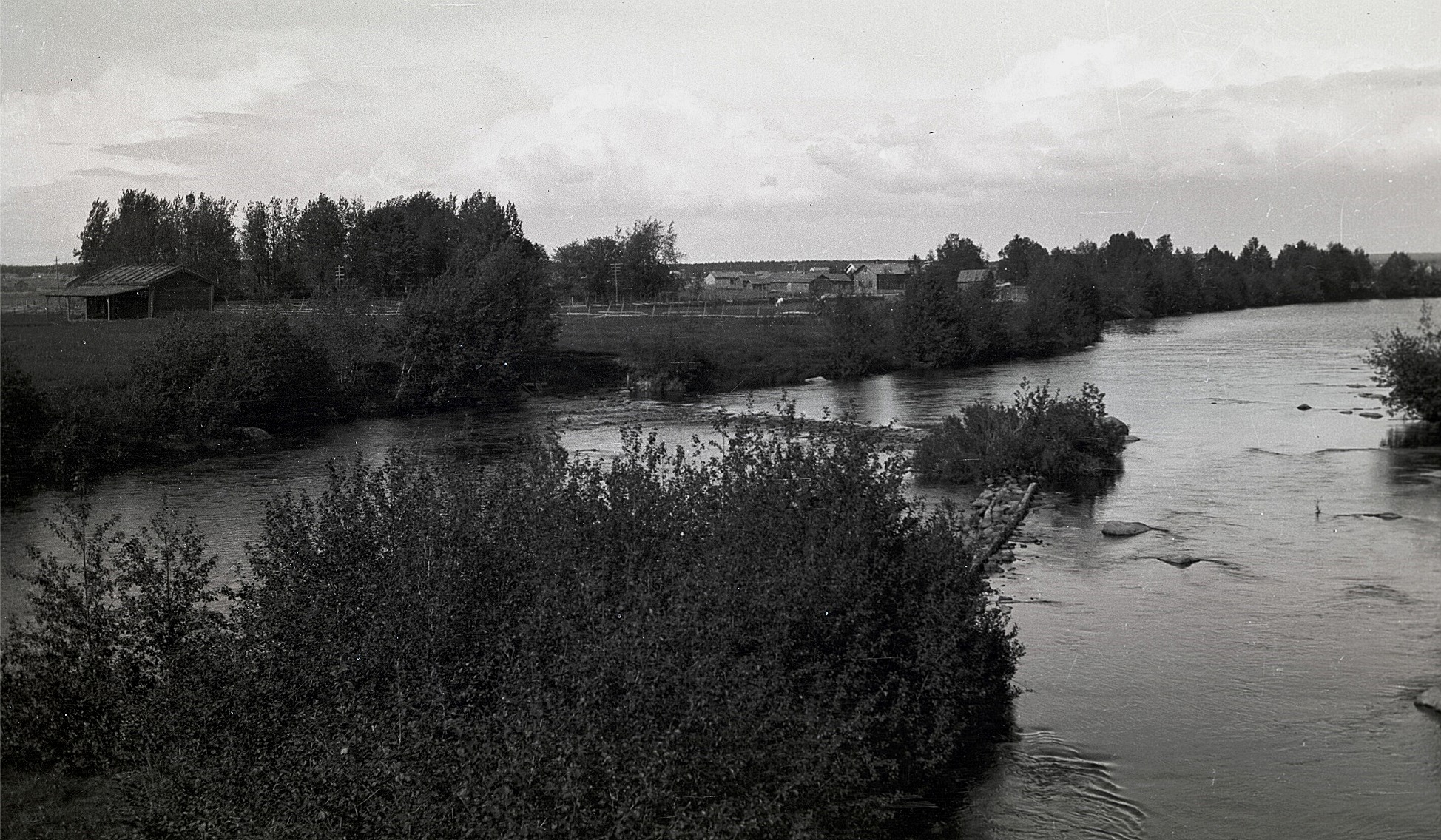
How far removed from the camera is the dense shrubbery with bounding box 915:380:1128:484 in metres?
31.4

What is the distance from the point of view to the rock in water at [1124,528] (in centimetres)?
2472

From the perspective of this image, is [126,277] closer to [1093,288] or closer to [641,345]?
[641,345]

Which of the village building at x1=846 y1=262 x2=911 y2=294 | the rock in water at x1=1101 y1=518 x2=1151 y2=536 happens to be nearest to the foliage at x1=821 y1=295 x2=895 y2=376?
the rock in water at x1=1101 y1=518 x2=1151 y2=536

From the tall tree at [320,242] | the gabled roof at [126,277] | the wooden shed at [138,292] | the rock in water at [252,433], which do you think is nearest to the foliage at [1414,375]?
the rock in water at [252,433]

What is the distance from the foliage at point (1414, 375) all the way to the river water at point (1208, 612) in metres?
0.99

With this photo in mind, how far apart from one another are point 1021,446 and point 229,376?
25.6 meters

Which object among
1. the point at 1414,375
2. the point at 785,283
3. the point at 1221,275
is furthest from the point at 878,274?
the point at 1414,375

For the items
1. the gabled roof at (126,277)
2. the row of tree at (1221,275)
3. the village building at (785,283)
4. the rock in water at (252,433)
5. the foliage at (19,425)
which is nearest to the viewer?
the foliage at (19,425)

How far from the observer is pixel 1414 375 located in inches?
1494

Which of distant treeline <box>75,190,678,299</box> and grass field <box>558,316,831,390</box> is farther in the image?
distant treeline <box>75,190,678,299</box>

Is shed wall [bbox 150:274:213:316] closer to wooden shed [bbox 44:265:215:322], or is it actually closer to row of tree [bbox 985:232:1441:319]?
wooden shed [bbox 44:265:215:322]

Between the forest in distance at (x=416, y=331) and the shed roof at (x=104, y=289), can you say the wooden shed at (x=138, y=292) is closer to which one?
the shed roof at (x=104, y=289)

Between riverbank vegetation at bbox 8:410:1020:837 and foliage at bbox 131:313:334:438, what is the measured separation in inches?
1012

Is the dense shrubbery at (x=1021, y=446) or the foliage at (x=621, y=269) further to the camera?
the foliage at (x=621, y=269)
